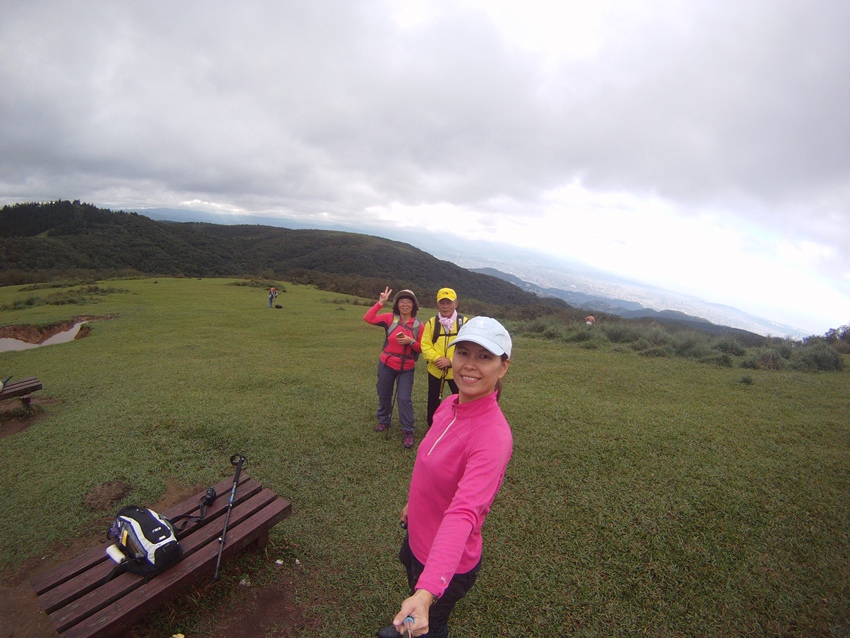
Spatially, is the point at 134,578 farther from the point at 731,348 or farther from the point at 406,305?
the point at 731,348

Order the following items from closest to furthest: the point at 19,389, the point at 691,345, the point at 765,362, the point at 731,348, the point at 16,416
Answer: the point at 19,389 → the point at 16,416 → the point at 765,362 → the point at 691,345 → the point at 731,348

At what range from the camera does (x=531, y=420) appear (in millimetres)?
6641

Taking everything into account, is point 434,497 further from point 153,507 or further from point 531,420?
point 531,420

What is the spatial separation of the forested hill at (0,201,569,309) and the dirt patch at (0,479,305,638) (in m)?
31.1

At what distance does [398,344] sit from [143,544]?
341 cm

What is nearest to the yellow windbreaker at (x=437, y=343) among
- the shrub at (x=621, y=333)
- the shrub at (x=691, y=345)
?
the shrub at (x=691, y=345)

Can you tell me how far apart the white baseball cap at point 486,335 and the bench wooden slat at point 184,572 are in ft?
9.04

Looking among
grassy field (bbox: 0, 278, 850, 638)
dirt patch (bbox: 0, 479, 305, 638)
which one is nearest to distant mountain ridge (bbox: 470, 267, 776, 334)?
grassy field (bbox: 0, 278, 850, 638)

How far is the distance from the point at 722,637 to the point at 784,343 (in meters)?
13.3

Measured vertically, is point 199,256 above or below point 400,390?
below

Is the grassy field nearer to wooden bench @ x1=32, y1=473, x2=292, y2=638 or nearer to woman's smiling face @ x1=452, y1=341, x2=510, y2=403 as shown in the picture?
wooden bench @ x1=32, y1=473, x2=292, y2=638

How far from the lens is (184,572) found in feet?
9.21

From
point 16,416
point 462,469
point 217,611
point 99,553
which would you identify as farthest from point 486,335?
point 16,416

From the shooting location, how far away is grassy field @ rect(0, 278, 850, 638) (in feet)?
10.7
